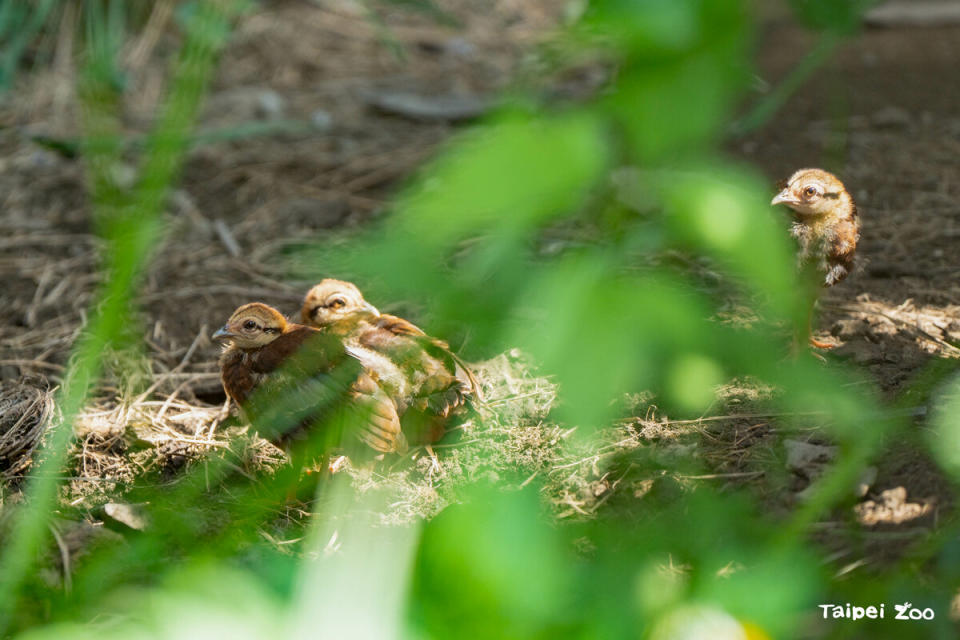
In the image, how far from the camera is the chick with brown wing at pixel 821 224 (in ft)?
10.6

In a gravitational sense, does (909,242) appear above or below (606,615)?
below

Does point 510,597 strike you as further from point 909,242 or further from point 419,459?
point 909,242

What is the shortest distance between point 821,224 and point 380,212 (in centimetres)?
256

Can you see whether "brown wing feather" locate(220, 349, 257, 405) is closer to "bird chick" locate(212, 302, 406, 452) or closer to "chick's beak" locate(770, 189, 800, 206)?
"bird chick" locate(212, 302, 406, 452)

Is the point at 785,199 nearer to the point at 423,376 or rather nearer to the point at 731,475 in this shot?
the point at 731,475

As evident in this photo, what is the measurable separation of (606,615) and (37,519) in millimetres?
760

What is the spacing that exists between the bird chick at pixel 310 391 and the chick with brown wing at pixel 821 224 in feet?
4.98

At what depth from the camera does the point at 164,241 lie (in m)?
5.16

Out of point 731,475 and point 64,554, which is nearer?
point 64,554

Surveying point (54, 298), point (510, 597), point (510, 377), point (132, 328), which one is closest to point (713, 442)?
point (510, 377)

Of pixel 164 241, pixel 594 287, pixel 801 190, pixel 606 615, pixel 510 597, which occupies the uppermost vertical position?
pixel 594 287

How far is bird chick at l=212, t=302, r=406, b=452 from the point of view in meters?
3.05

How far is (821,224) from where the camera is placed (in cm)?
327

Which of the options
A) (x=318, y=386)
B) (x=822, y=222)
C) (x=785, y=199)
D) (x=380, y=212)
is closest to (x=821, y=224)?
(x=822, y=222)
